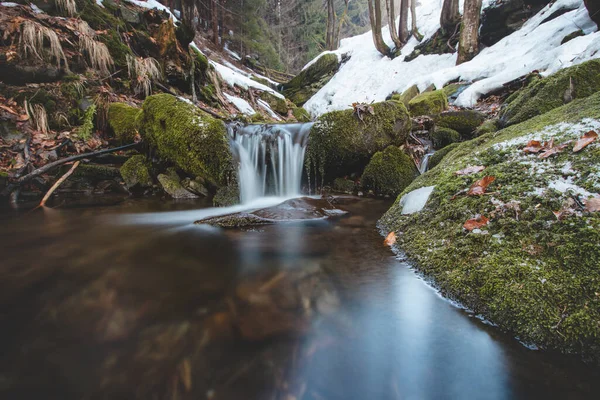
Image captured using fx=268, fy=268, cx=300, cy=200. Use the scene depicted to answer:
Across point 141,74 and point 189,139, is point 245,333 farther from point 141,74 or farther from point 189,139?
point 141,74

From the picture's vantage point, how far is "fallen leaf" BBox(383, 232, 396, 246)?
2474mm

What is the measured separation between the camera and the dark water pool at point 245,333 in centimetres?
Answer: 108

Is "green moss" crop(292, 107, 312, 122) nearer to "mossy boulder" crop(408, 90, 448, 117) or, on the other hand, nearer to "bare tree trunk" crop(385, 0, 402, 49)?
"bare tree trunk" crop(385, 0, 402, 49)

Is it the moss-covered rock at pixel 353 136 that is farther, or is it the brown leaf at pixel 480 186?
the moss-covered rock at pixel 353 136

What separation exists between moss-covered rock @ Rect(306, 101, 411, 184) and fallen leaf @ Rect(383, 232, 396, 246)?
9.12ft

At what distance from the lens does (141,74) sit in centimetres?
746

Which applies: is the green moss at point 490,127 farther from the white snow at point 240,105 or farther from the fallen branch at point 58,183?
the white snow at point 240,105

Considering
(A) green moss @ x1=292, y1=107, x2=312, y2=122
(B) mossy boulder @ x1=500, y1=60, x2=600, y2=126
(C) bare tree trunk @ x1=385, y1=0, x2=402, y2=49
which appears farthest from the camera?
(C) bare tree trunk @ x1=385, y1=0, x2=402, y2=49

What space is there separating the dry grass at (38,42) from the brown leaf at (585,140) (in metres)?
8.61

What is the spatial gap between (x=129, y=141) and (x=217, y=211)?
3283 millimetres

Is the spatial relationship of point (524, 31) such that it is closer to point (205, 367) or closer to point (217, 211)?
point (217, 211)

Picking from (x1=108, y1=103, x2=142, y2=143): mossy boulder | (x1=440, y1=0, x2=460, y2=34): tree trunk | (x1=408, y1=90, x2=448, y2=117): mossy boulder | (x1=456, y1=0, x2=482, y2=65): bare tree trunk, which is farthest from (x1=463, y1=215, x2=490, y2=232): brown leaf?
(x1=440, y1=0, x2=460, y2=34): tree trunk

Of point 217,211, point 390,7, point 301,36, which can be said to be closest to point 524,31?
point 390,7

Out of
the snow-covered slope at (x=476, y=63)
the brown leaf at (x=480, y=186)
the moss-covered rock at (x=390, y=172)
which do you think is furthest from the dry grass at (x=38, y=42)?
the brown leaf at (x=480, y=186)
